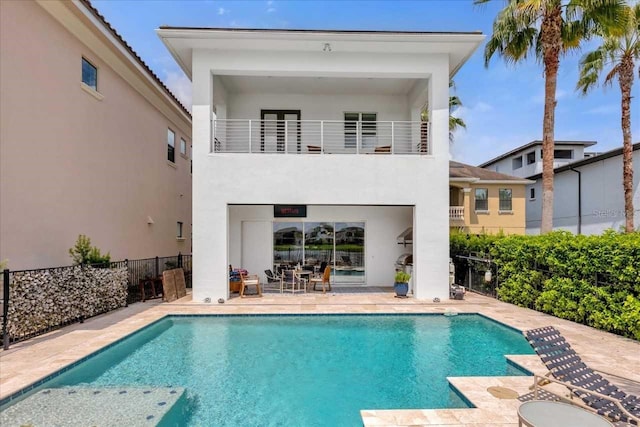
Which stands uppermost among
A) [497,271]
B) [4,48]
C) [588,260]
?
[4,48]

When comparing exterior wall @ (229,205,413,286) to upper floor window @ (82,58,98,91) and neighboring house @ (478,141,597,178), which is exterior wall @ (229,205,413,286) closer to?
upper floor window @ (82,58,98,91)

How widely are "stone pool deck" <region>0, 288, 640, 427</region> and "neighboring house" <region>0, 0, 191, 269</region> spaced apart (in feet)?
8.61

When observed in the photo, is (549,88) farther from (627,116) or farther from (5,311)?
(5,311)

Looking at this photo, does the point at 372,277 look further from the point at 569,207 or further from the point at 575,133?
the point at 575,133

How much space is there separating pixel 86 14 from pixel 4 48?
296 centimetres

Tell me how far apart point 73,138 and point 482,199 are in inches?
874

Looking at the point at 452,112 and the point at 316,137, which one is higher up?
the point at 452,112

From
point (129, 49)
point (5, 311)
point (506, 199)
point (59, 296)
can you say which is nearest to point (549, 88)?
point (506, 199)

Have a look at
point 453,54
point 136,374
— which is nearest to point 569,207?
point 453,54

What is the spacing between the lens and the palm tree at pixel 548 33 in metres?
12.1

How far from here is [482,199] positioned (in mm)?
23406

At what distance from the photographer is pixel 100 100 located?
12.6m

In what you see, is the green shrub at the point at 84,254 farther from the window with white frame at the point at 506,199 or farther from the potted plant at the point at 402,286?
the window with white frame at the point at 506,199

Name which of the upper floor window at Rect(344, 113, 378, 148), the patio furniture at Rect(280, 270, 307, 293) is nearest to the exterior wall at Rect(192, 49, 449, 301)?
the patio furniture at Rect(280, 270, 307, 293)
